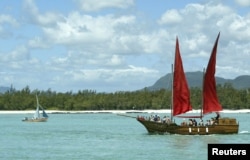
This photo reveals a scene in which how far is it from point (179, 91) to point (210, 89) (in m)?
3.19

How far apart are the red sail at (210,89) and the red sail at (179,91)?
5.78 ft

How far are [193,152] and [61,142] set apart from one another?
17.1 m

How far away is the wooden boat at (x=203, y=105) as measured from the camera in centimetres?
6344

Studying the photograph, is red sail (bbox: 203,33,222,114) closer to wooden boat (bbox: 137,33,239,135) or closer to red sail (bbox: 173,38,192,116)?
wooden boat (bbox: 137,33,239,135)

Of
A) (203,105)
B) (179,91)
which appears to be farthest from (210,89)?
(179,91)

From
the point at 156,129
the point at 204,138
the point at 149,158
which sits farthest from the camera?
the point at 156,129

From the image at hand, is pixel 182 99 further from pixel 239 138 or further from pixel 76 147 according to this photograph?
pixel 76 147

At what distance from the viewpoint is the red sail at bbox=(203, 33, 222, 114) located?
63.8m

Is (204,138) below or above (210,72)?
below

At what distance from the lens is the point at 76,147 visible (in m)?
56.1

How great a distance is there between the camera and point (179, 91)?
213 ft

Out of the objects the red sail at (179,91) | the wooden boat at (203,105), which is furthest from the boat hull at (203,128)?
the red sail at (179,91)

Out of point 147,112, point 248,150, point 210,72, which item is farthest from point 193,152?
point 147,112

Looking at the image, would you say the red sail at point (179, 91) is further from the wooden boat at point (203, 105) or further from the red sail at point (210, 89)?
the red sail at point (210, 89)
